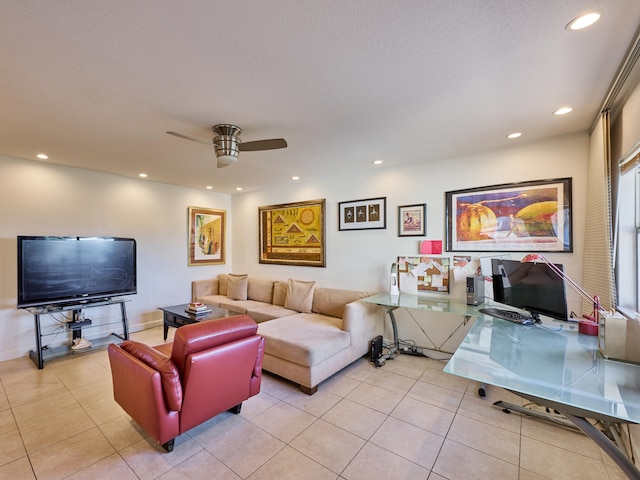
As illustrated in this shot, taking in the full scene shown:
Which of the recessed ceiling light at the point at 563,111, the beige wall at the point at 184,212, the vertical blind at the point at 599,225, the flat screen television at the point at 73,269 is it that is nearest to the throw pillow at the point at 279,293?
the beige wall at the point at 184,212

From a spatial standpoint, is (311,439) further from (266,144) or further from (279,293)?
(279,293)

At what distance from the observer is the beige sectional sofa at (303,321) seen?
9.22 feet

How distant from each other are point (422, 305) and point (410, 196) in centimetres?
145

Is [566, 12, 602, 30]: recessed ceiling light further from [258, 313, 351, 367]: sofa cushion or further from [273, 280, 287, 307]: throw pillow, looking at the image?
[273, 280, 287, 307]: throw pillow

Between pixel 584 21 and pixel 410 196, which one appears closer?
pixel 584 21

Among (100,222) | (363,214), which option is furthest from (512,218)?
(100,222)

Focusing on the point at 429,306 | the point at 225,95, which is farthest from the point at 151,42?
the point at 429,306

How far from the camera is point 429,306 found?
10.1ft

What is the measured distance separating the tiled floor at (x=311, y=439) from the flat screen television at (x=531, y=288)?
2.99ft

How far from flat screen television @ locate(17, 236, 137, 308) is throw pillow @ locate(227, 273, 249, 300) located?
1488 millimetres

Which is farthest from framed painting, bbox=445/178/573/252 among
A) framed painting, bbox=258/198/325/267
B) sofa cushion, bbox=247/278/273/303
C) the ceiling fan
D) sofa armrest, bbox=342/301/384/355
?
sofa cushion, bbox=247/278/273/303

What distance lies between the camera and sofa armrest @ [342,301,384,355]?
3242 mm

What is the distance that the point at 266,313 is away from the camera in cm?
417

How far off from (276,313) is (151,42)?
3.43m
